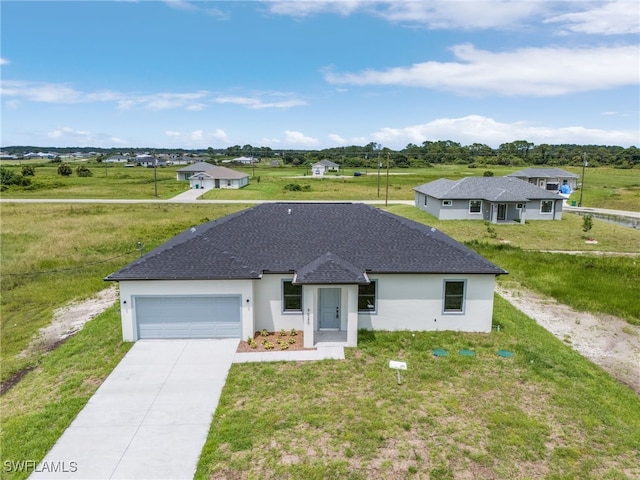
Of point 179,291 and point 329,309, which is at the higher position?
point 179,291

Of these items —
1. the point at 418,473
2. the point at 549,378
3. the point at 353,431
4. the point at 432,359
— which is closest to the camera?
the point at 418,473

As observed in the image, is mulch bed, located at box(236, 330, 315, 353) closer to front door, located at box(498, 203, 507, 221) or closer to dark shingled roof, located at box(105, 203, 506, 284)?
dark shingled roof, located at box(105, 203, 506, 284)

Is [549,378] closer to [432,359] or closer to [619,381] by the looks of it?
[619,381]

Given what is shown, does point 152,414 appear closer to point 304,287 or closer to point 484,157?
point 304,287

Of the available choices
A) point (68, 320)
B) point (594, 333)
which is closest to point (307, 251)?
point (68, 320)

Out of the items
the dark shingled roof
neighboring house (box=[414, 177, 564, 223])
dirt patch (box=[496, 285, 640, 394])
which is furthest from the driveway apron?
neighboring house (box=[414, 177, 564, 223])

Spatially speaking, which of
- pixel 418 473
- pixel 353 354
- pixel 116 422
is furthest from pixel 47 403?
pixel 418 473
